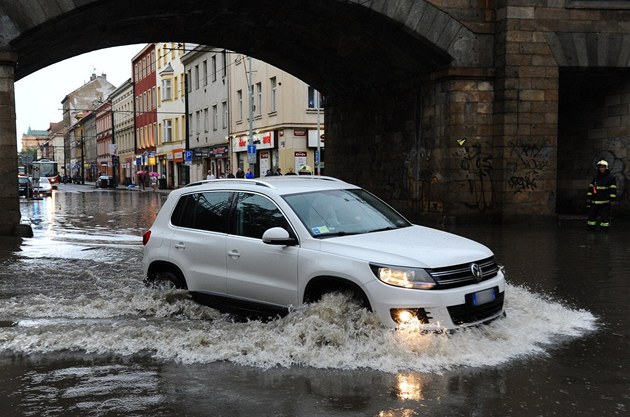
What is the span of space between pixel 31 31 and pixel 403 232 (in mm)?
12095

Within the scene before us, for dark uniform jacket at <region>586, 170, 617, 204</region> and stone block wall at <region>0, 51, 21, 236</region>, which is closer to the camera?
stone block wall at <region>0, 51, 21, 236</region>

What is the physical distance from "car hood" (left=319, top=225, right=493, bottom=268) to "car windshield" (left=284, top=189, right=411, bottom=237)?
0.20 m

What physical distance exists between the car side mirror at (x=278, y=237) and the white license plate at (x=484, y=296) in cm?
173

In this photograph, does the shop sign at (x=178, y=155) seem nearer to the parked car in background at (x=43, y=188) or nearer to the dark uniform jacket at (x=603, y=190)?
the parked car in background at (x=43, y=188)

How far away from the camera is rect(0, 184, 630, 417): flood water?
461 centimetres

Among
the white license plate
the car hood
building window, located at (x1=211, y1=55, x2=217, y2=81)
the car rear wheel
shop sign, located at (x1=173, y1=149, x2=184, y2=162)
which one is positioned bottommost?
the car rear wheel

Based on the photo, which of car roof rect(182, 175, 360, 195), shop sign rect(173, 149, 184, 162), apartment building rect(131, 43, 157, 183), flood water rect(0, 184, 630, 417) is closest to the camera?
flood water rect(0, 184, 630, 417)

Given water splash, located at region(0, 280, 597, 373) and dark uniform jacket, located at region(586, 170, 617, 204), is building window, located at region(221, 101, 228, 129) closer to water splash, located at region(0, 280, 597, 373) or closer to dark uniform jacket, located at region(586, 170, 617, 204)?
dark uniform jacket, located at region(586, 170, 617, 204)

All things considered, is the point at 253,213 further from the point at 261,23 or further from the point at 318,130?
the point at 318,130

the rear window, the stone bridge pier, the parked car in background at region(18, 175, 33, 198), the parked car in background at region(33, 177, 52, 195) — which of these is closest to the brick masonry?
the stone bridge pier

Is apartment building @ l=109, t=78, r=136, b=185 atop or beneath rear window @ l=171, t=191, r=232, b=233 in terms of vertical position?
atop

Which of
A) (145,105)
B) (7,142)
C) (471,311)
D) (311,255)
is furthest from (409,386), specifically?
(145,105)

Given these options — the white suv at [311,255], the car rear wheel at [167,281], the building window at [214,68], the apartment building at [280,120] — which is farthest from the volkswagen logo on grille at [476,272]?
the building window at [214,68]

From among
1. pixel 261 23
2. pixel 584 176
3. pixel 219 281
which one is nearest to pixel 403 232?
pixel 219 281
